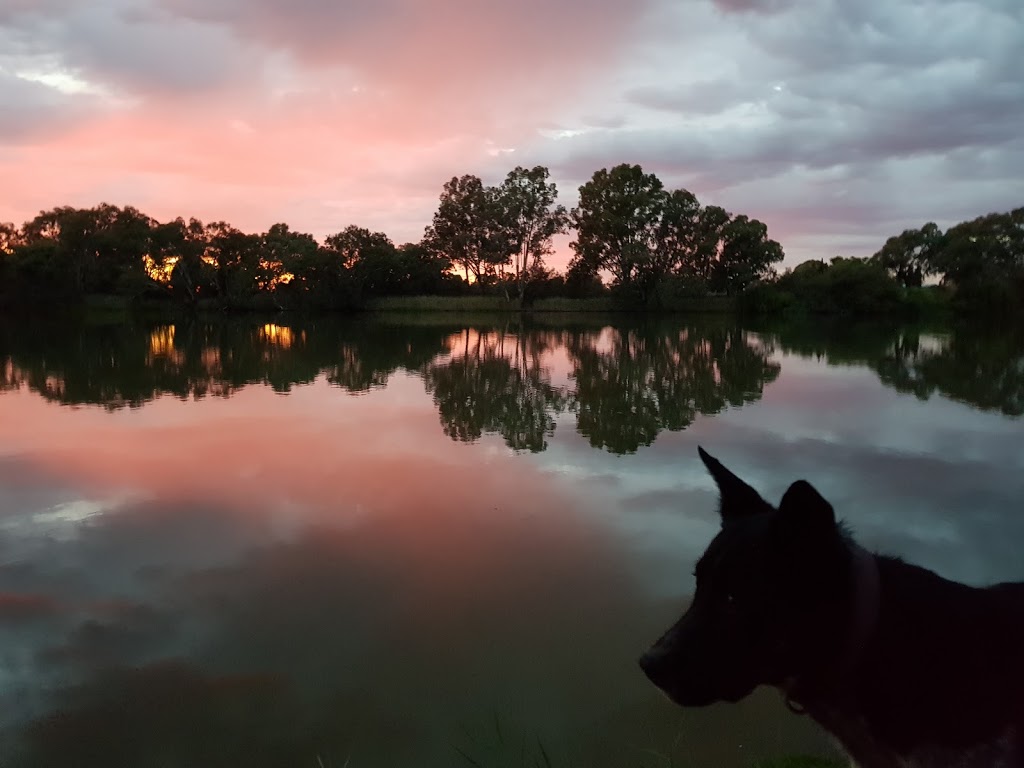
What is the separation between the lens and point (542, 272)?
237 feet

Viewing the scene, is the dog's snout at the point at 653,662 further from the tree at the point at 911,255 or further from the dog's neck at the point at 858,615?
the tree at the point at 911,255

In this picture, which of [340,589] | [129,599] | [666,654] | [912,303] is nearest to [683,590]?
[340,589]

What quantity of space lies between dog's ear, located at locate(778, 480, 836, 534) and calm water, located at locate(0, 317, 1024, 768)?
2.06 metres

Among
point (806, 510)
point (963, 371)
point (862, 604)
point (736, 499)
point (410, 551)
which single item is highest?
point (806, 510)

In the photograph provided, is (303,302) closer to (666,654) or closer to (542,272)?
(542,272)

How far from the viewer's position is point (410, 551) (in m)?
6.28

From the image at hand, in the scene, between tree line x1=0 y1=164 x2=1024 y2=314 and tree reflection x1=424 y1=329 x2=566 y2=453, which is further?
tree line x1=0 y1=164 x2=1024 y2=314

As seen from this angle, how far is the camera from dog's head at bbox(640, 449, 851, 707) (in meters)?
1.73

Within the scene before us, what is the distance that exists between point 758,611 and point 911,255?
8318 cm

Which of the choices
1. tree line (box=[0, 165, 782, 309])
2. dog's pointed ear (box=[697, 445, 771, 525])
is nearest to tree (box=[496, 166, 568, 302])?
tree line (box=[0, 165, 782, 309])

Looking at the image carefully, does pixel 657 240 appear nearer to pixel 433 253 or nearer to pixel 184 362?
pixel 433 253

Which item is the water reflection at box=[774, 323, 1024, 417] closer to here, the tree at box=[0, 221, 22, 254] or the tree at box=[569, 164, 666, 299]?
the tree at box=[569, 164, 666, 299]

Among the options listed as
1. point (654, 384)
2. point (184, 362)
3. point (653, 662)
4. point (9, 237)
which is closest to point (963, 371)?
point (654, 384)

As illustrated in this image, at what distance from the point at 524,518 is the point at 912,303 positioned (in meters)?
65.6
